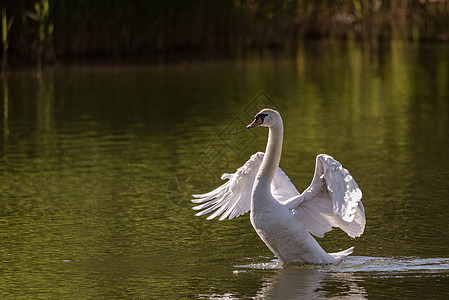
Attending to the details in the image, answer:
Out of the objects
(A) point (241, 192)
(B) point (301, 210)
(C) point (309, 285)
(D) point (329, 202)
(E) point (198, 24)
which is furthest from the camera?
(E) point (198, 24)

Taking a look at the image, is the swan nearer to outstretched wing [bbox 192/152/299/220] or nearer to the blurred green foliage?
outstretched wing [bbox 192/152/299/220]

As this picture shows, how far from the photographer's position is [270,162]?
7781 millimetres

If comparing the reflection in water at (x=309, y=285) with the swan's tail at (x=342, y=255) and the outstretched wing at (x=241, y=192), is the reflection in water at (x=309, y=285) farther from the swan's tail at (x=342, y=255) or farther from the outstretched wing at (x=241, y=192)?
the outstretched wing at (x=241, y=192)

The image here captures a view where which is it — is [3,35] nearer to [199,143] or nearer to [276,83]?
[276,83]

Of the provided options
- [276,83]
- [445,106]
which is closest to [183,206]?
[445,106]

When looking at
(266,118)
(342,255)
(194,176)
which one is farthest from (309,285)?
(194,176)

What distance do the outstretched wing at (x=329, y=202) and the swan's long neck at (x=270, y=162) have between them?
0.86 ft

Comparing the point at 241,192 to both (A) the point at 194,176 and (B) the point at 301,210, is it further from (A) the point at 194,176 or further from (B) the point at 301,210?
(A) the point at 194,176

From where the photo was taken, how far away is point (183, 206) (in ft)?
A: 32.9

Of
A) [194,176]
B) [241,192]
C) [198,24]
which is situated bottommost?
[194,176]

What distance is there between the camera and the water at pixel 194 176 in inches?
286

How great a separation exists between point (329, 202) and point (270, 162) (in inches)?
23.1

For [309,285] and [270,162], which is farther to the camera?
[270,162]

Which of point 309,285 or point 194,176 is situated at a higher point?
point 309,285
